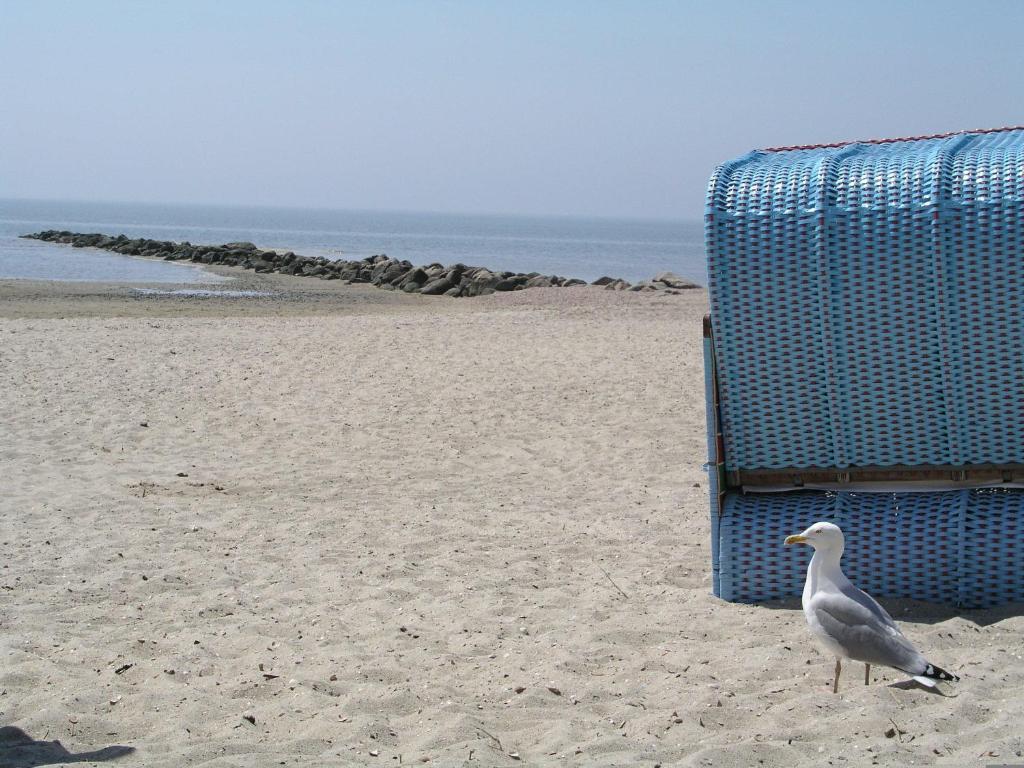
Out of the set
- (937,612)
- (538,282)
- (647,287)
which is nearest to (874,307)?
(937,612)

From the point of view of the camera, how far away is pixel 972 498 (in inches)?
209

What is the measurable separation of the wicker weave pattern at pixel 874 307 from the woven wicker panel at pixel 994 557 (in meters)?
0.28

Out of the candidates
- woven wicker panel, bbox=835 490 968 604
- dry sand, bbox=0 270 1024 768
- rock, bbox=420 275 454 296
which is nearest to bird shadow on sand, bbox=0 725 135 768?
dry sand, bbox=0 270 1024 768

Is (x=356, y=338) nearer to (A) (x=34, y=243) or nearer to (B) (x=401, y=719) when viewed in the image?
(B) (x=401, y=719)

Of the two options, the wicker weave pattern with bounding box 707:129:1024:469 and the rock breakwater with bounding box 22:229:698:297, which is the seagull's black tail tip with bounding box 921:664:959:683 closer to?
the wicker weave pattern with bounding box 707:129:1024:469

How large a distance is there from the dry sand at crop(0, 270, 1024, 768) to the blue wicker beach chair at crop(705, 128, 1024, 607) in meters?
0.31

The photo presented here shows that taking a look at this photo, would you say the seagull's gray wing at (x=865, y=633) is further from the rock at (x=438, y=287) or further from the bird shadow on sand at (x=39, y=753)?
the rock at (x=438, y=287)

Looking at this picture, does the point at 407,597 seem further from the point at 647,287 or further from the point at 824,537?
the point at 647,287

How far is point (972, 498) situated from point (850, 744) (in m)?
2.00

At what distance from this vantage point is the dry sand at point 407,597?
408 cm

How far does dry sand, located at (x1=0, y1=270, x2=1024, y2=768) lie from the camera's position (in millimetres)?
4078

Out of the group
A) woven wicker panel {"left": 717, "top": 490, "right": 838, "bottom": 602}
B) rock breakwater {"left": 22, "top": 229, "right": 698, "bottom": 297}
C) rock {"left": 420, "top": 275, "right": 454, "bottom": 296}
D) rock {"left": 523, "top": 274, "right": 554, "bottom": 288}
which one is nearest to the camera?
woven wicker panel {"left": 717, "top": 490, "right": 838, "bottom": 602}

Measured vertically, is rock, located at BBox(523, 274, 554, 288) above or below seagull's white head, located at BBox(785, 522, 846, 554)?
above

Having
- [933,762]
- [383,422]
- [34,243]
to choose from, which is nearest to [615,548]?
[933,762]
